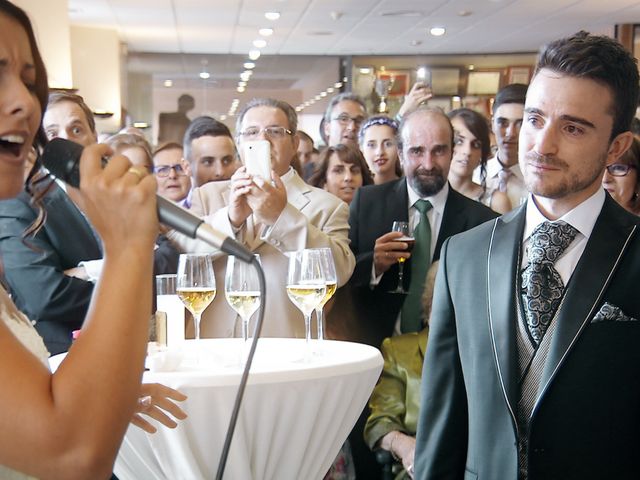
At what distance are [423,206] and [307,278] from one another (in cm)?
147

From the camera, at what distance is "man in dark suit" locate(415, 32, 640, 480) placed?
5.73 feet

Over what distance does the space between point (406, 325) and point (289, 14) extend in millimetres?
8116

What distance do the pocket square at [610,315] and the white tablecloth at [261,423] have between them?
22.3 inches

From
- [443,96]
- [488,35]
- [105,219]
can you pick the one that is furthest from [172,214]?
[443,96]

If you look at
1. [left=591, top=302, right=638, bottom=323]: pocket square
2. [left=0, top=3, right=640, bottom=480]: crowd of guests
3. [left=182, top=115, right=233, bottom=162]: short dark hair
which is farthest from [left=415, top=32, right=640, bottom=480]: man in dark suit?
[left=182, top=115, right=233, bottom=162]: short dark hair

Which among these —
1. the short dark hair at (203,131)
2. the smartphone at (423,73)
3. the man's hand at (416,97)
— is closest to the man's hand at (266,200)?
the short dark hair at (203,131)

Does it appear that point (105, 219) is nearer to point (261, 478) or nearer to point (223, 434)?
point (223, 434)

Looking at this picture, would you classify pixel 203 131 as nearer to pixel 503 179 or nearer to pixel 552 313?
pixel 503 179

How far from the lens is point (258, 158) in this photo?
303 centimetres

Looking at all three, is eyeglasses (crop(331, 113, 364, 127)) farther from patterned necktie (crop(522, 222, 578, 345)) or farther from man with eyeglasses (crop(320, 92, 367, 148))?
patterned necktie (crop(522, 222, 578, 345))

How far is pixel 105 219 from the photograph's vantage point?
0.98 m

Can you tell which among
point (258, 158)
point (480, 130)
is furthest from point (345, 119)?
point (258, 158)

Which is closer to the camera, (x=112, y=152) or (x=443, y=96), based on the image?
(x=112, y=152)

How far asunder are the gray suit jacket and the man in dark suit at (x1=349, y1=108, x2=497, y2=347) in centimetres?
143
